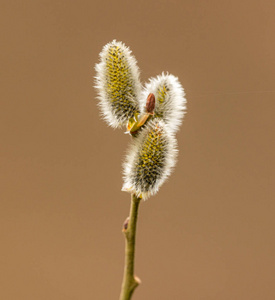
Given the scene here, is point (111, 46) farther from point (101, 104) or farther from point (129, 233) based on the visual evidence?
point (129, 233)

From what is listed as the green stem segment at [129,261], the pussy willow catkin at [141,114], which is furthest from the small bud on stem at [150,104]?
the green stem segment at [129,261]

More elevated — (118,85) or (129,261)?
(118,85)

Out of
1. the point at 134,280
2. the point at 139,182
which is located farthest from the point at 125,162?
the point at 134,280

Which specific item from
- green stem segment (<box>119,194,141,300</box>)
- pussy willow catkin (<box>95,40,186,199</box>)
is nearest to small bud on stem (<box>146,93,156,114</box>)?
pussy willow catkin (<box>95,40,186,199</box>)

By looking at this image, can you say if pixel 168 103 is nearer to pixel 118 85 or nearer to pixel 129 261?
pixel 118 85

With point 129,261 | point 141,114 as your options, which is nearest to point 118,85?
point 141,114

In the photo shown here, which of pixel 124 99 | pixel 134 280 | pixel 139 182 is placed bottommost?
pixel 134 280
